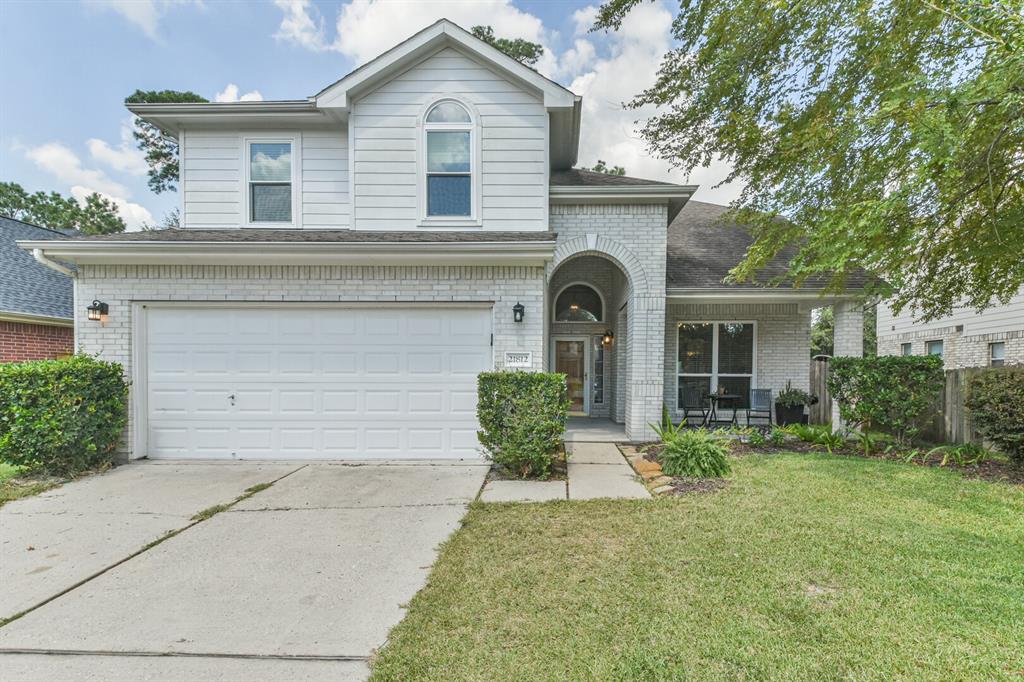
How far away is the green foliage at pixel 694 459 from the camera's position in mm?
5930

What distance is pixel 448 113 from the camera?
7852 mm

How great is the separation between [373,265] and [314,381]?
81.2 inches

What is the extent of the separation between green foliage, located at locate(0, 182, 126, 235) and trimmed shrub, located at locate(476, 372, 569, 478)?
34717mm

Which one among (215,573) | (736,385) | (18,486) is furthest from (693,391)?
(18,486)

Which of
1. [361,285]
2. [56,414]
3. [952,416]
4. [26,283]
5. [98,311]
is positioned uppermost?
[26,283]

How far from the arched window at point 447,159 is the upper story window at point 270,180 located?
8.89 ft

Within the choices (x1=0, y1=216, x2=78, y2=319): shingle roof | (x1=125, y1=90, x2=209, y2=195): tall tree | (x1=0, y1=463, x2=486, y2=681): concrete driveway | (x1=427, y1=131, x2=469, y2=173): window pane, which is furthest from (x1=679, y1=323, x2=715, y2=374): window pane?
(x1=125, y1=90, x2=209, y2=195): tall tree

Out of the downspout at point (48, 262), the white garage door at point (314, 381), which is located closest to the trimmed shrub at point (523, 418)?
the white garage door at point (314, 381)

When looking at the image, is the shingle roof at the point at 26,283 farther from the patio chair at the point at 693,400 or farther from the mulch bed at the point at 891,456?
the patio chair at the point at 693,400

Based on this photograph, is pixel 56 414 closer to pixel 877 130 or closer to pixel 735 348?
pixel 877 130

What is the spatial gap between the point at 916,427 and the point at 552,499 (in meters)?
6.92

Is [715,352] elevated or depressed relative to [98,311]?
depressed

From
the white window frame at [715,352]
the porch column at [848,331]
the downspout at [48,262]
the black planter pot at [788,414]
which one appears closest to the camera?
the downspout at [48,262]

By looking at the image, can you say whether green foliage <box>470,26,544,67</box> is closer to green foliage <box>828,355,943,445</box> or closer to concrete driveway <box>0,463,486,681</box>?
green foliage <box>828,355,943,445</box>
